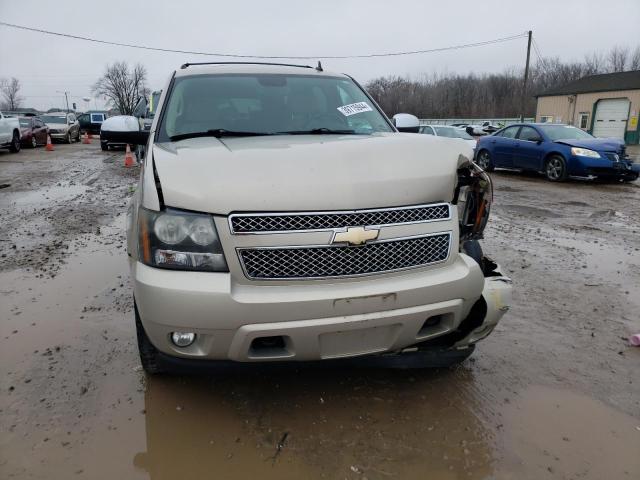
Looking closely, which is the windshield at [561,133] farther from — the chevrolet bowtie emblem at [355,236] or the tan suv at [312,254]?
the chevrolet bowtie emblem at [355,236]

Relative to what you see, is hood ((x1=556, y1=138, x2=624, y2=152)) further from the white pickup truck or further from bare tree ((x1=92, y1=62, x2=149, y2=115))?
bare tree ((x1=92, y1=62, x2=149, y2=115))

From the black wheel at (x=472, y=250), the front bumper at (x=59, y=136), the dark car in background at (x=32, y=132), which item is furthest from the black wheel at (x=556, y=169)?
the front bumper at (x=59, y=136)

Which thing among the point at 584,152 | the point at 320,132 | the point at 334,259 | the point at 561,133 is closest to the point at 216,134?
the point at 320,132

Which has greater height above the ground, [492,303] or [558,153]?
[558,153]

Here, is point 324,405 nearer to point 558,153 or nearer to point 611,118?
point 558,153

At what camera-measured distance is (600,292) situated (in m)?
4.35

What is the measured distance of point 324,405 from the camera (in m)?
2.63

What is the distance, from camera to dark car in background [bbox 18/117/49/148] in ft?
67.2

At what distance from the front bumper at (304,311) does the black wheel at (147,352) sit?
388mm

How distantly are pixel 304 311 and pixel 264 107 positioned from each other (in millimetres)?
1850

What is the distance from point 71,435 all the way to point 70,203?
7047 mm

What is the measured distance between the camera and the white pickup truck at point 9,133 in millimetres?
16817

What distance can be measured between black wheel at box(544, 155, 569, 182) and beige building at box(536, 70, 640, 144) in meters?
24.0

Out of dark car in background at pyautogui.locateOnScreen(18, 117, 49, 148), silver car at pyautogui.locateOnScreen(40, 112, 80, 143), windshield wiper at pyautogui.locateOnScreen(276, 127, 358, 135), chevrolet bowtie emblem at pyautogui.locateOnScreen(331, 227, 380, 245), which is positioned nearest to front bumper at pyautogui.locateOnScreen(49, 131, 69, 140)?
silver car at pyautogui.locateOnScreen(40, 112, 80, 143)
